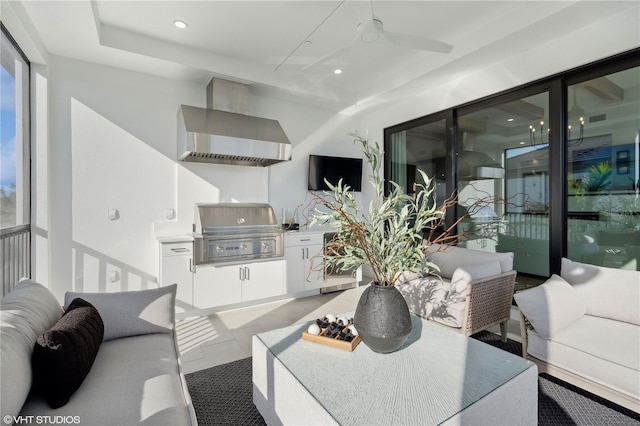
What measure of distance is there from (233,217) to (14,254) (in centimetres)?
200

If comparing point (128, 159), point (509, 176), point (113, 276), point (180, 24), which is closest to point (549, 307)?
point (509, 176)

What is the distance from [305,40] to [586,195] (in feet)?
10.2

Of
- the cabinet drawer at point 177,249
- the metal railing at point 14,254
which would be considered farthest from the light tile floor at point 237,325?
the metal railing at point 14,254

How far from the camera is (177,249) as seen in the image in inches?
131

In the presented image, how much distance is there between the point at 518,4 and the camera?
271 cm

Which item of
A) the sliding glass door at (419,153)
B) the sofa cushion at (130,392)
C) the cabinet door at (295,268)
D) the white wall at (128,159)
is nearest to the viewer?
the sofa cushion at (130,392)

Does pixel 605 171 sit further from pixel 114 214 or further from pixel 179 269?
pixel 114 214

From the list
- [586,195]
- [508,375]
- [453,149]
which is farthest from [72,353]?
[453,149]

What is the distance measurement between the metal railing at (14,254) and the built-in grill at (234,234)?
1.45 m

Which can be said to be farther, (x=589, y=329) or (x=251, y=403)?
(x=589, y=329)

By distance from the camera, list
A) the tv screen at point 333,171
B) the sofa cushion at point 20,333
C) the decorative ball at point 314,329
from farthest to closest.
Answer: the tv screen at point 333,171 < the decorative ball at point 314,329 < the sofa cushion at point 20,333

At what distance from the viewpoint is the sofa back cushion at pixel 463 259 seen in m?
2.86

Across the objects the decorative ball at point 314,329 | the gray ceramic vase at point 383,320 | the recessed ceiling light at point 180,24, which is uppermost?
the recessed ceiling light at point 180,24
